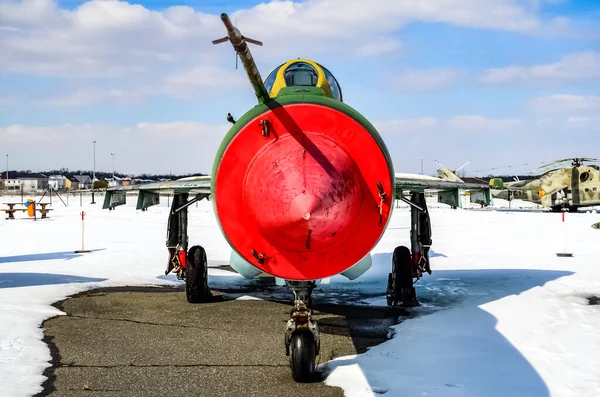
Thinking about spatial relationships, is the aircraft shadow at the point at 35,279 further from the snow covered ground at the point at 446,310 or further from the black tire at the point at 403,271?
the black tire at the point at 403,271

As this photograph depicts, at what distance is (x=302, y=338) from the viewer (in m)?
5.73

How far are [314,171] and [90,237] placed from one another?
20873mm

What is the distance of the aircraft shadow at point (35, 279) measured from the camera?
1180 cm

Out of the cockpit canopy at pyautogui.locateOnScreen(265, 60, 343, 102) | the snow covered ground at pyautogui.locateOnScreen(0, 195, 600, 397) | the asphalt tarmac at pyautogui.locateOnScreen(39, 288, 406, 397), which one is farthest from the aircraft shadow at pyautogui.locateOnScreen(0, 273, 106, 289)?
the cockpit canopy at pyautogui.locateOnScreen(265, 60, 343, 102)

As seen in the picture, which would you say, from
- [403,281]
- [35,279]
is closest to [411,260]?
[403,281]

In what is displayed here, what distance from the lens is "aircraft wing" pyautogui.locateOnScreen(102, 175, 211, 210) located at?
9039mm

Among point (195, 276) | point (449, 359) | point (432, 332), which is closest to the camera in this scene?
point (449, 359)

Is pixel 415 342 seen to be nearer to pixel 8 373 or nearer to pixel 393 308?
pixel 393 308

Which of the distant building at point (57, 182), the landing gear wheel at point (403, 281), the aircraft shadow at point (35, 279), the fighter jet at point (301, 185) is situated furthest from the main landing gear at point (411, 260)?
the distant building at point (57, 182)

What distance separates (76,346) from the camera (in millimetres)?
7113

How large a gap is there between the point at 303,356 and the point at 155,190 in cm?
547

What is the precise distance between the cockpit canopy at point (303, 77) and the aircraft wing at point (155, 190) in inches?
93.2

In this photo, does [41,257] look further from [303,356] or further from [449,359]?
[449,359]

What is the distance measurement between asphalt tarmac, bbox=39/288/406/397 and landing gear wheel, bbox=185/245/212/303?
0.22 m
